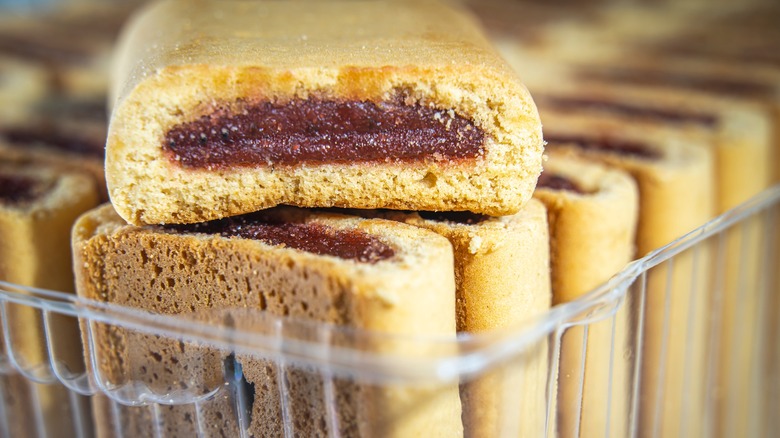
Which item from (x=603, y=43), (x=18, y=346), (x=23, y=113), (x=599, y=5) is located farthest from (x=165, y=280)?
(x=599, y=5)

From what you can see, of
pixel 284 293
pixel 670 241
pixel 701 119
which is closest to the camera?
pixel 284 293

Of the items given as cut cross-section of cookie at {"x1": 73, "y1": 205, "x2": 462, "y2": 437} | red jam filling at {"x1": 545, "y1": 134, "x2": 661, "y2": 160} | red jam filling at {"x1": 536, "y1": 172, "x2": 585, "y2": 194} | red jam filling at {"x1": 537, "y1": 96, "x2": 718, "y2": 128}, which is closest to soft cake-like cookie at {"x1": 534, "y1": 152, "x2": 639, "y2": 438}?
red jam filling at {"x1": 536, "y1": 172, "x2": 585, "y2": 194}

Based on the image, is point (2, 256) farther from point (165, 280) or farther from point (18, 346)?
point (165, 280)

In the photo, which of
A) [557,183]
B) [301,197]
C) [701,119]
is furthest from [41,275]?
[701,119]

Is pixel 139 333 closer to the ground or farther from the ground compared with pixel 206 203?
closer to the ground

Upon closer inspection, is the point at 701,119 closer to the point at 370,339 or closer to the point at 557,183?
the point at 557,183

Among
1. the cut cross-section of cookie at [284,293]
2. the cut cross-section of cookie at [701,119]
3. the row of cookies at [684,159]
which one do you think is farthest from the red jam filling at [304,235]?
the cut cross-section of cookie at [701,119]

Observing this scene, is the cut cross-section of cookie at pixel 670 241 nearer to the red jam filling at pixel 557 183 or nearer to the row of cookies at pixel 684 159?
the row of cookies at pixel 684 159

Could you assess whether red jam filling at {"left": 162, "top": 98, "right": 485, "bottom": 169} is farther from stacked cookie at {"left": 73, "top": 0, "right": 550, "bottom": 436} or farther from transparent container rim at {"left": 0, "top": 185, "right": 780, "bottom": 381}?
transparent container rim at {"left": 0, "top": 185, "right": 780, "bottom": 381}
